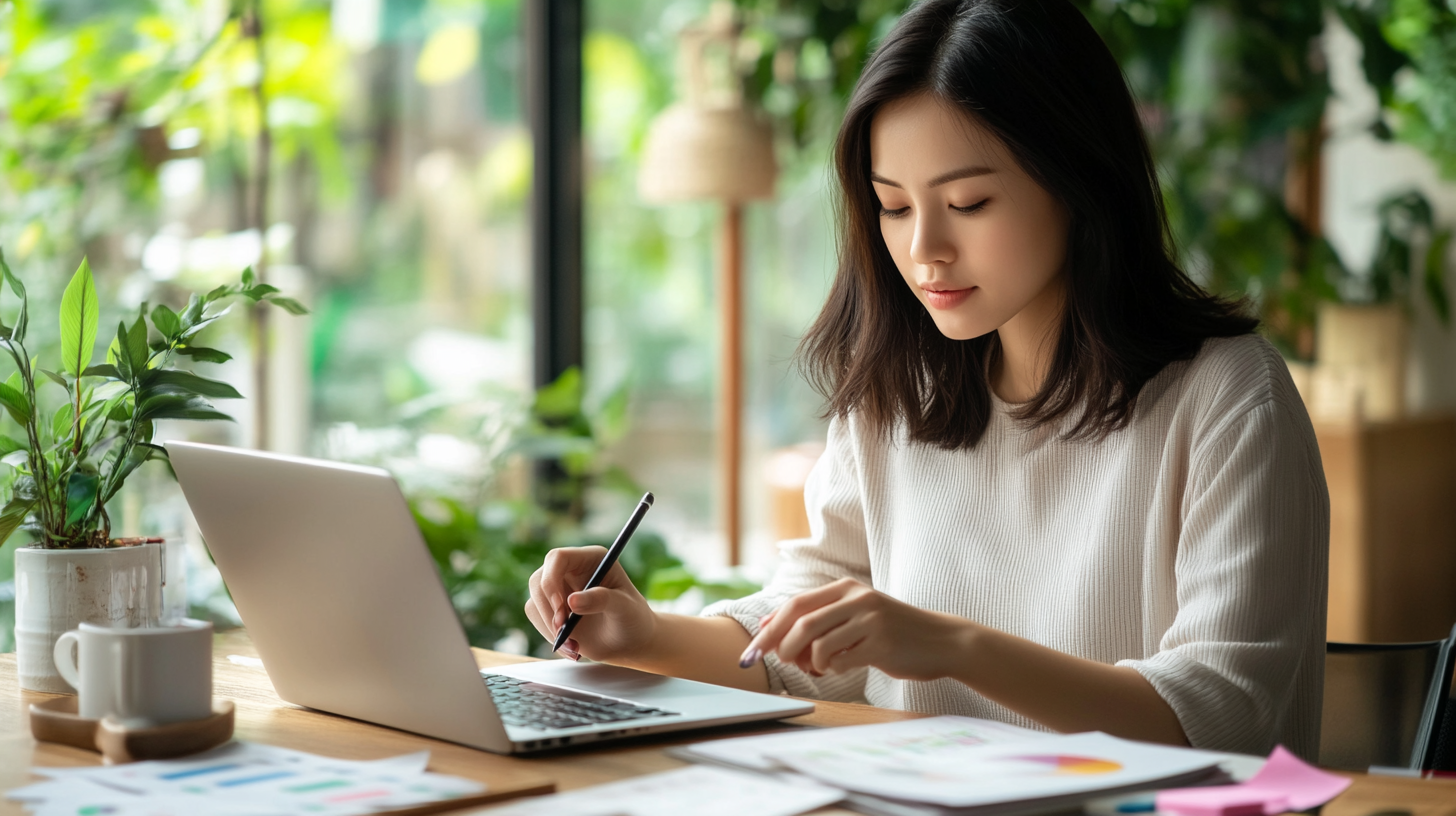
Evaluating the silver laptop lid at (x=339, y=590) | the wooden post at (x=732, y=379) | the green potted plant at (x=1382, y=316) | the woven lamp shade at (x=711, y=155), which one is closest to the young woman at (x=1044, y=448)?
the silver laptop lid at (x=339, y=590)

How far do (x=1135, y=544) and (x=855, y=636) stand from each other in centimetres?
42

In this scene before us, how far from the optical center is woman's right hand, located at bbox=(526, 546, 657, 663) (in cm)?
120

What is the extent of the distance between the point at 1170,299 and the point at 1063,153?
0.63 ft

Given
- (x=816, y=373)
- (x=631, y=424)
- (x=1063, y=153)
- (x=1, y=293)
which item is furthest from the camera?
(x=631, y=424)

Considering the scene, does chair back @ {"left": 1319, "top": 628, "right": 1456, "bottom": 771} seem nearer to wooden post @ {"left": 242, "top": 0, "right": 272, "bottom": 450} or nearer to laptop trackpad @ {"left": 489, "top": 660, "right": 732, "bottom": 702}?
laptop trackpad @ {"left": 489, "top": 660, "right": 732, "bottom": 702}

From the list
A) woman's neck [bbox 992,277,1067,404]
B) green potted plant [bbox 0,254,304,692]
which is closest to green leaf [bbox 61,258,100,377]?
green potted plant [bbox 0,254,304,692]

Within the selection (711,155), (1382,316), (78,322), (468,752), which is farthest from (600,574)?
(1382,316)

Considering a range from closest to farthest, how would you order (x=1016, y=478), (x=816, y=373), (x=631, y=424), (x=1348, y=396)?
1. (x=1016, y=478)
2. (x=816, y=373)
3. (x=1348, y=396)
4. (x=631, y=424)

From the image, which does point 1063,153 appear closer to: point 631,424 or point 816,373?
point 816,373

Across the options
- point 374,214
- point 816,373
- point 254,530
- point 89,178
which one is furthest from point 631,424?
point 254,530

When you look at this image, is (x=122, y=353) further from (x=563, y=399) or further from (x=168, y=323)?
(x=563, y=399)

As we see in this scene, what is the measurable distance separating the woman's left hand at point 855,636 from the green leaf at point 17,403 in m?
0.65

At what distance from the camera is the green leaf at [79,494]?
3.67 feet

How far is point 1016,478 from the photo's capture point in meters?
1.36
